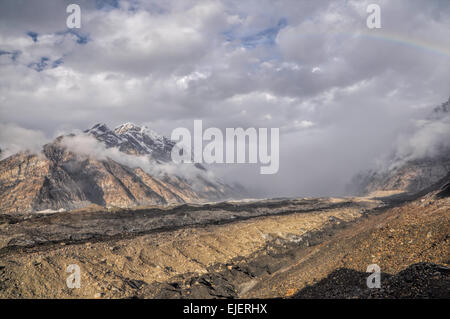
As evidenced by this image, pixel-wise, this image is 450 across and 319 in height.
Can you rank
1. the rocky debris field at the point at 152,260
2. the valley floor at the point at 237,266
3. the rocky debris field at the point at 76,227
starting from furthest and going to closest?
1. the rocky debris field at the point at 76,227
2. the rocky debris field at the point at 152,260
3. the valley floor at the point at 237,266

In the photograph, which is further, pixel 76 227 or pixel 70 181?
pixel 70 181

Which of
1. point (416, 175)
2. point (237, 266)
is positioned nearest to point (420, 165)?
point (416, 175)

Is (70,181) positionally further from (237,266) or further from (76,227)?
(237,266)

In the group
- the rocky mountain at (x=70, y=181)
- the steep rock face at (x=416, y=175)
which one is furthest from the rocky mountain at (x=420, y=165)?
the rocky mountain at (x=70, y=181)

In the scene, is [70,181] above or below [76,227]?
above

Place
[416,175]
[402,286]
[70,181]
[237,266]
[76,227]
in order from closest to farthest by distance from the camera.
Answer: [402,286] < [237,266] < [76,227] < [70,181] < [416,175]

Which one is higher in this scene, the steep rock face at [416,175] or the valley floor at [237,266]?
the steep rock face at [416,175]

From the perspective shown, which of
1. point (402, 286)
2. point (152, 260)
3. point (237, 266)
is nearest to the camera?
point (402, 286)

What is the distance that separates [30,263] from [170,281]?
938 cm

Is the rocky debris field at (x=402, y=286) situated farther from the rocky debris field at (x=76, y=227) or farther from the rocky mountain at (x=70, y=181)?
the rocky mountain at (x=70, y=181)

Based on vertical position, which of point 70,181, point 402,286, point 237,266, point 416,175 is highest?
point 416,175

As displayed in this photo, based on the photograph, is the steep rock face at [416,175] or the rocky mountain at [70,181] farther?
the steep rock face at [416,175]

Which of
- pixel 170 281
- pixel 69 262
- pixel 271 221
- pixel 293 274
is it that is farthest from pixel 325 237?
pixel 69 262
